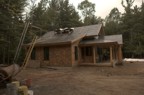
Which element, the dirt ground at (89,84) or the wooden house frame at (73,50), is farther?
the wooden house frame at (73,50)

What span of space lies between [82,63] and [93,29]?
492cm

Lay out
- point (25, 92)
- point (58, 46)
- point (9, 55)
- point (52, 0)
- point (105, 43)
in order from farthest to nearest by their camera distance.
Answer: point (52, 0) → point (9, 55) → point (58, 46) → point (105, 43) → point (25, 92)

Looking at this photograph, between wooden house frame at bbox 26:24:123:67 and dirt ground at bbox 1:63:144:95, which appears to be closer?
dirt ground at bbox 1:63:144:95

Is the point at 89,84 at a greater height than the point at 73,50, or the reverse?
the point at 73,50

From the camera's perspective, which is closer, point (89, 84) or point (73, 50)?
point (89, 84)

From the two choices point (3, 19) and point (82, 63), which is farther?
point (82, 63)

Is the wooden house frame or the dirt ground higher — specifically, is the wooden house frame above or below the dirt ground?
above

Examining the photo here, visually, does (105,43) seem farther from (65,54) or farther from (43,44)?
(43,44)

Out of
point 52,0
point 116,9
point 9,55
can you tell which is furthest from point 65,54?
point 116,9

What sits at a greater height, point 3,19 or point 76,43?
point 3,19

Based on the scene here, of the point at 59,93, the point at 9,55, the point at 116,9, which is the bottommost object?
the point at 59,93

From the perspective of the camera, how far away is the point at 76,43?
→ 58.0ft

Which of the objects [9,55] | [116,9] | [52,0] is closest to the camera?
[9,55]

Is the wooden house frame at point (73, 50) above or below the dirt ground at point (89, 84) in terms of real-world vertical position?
above
